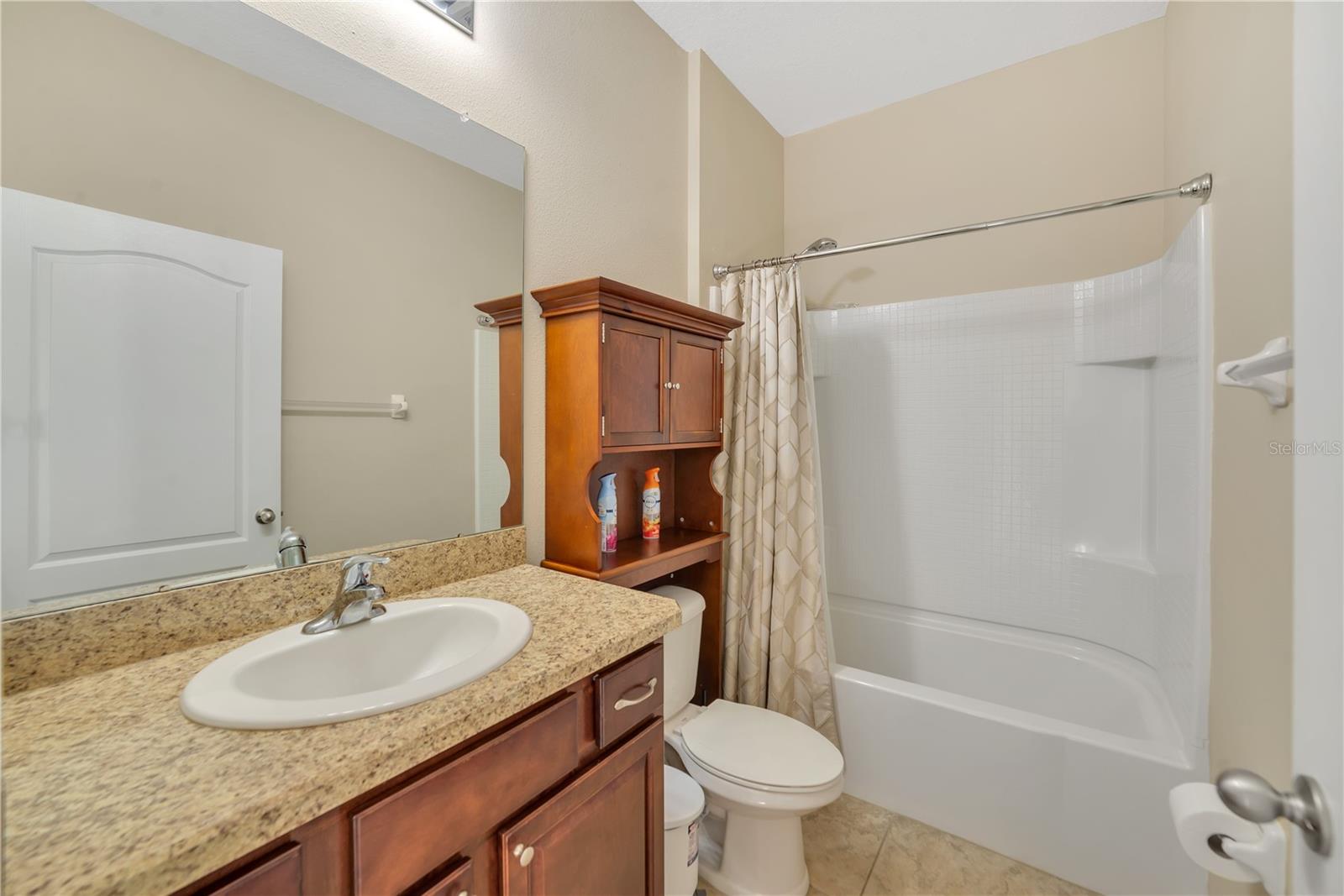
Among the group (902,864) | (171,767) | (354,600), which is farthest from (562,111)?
(902,864)

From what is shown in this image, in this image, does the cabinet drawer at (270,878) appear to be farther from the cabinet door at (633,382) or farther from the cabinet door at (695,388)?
the cabinet door at (695,388)

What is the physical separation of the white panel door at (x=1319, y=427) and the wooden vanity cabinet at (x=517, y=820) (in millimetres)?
805

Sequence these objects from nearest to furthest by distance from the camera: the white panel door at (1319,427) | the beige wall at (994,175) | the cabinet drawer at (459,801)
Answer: the white panel door at (1319,427)
the cabinet drawer at (459,801)
the beige wall at (994,175)

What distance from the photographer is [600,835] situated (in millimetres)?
906

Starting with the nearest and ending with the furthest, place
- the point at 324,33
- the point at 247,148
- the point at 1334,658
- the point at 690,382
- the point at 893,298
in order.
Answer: the point at 1334,658
the point at 247,148
the point at 324,33
the point at 690,382
the point at 893,298

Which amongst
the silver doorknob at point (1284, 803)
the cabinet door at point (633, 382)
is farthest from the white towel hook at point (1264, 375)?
the cabinet door at point (633, 382)

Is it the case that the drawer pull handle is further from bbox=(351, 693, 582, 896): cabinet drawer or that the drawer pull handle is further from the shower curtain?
the shower curtain

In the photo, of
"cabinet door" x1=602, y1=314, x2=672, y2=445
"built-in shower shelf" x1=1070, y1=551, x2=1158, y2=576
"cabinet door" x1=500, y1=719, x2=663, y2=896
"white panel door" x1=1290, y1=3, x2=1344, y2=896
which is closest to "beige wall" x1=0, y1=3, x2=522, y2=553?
"cabinet door" x1=602, y1=314, x2=672, y2=445

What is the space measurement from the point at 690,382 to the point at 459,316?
68 centimetres

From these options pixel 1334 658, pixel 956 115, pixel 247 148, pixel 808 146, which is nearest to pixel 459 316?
pixel 247 148

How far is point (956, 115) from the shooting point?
2256mm

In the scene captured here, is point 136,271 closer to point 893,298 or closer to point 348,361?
point 348,361

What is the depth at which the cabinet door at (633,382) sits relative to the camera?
4.36ft

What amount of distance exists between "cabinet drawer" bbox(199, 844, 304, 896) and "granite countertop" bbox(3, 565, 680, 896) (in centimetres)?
3
